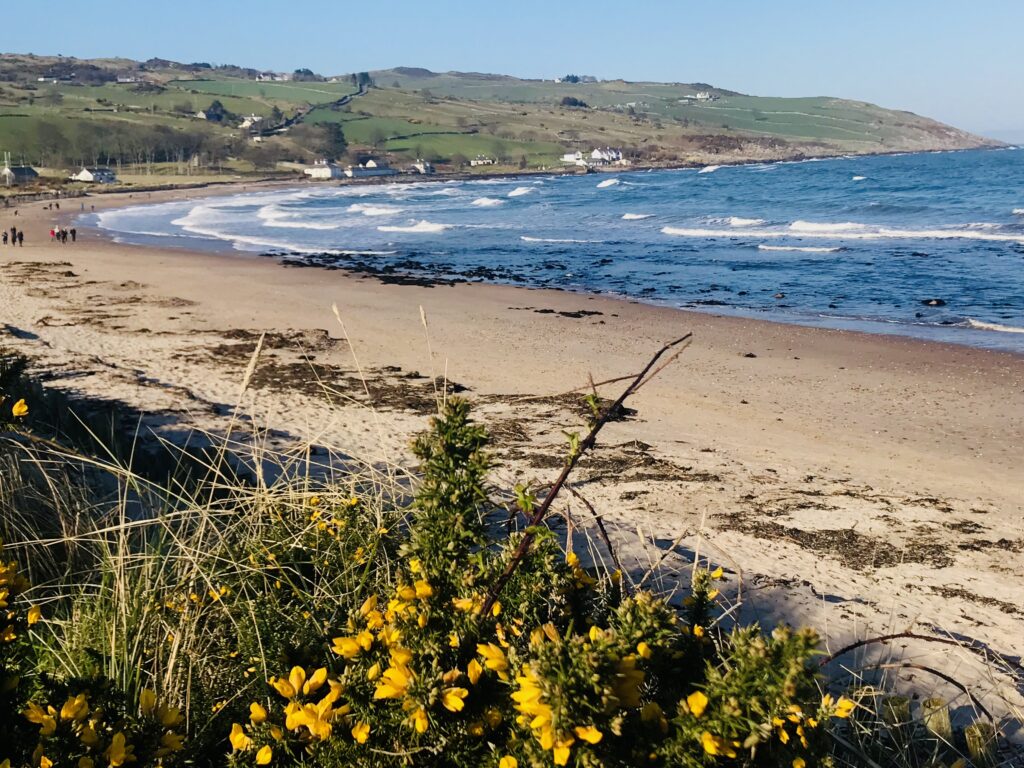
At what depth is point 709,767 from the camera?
1.71 m

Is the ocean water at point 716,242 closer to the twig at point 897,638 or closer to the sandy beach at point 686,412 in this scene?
the sandy beach at point 686,412

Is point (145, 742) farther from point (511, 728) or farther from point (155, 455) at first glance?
point (155, 455)

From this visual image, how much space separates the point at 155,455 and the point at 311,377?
6.14m

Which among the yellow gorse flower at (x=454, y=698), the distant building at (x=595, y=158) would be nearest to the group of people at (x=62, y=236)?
the yellow gorse flower at (x=454, y=698)

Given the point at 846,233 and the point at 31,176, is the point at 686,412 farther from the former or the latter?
the point at 31,176

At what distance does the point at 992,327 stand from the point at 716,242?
1915 centimetres

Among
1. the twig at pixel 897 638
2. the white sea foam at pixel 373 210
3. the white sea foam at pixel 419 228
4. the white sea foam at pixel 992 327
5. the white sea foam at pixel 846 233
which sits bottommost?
the white sea foam at pixel 992 327

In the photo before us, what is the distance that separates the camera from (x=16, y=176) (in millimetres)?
90625

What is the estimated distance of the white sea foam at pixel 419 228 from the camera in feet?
147

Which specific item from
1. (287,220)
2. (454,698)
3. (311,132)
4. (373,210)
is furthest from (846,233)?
(311,132)

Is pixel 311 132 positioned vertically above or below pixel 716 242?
above

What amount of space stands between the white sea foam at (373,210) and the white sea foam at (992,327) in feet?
139

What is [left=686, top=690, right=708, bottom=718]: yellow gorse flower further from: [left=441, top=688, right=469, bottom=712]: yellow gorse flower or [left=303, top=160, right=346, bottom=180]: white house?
[left=303, top=160, right=346, bottom=180]: white house

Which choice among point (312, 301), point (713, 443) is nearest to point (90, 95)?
point (312, 301)
